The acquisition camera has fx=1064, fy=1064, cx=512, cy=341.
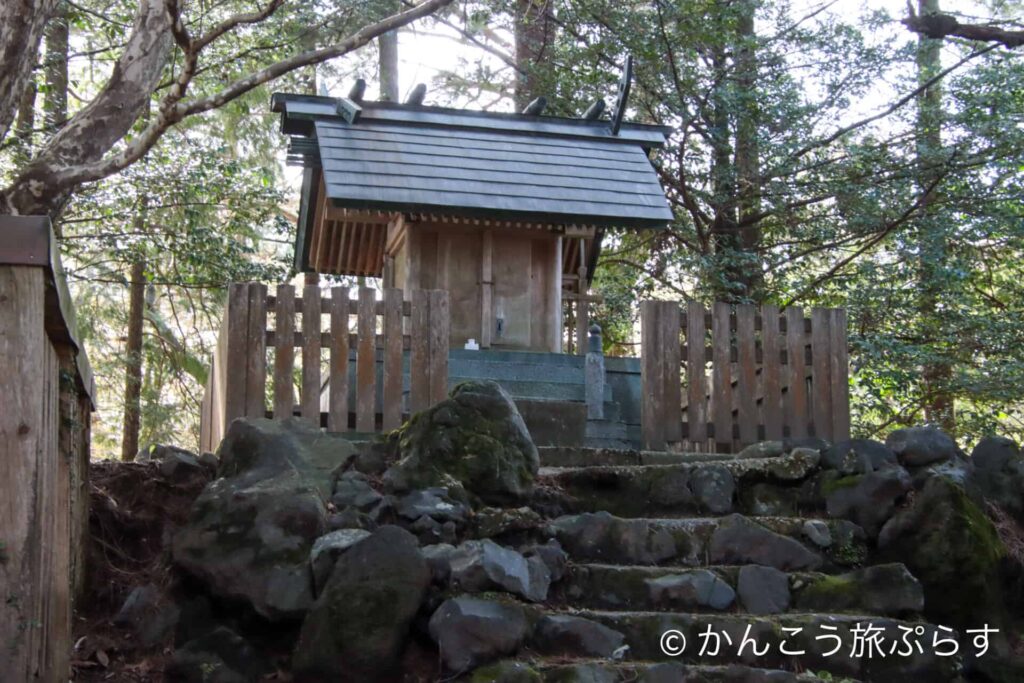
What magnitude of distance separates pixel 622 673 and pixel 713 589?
0.95 metres

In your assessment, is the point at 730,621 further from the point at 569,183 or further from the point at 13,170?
the point at 13,170

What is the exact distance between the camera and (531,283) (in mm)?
13586

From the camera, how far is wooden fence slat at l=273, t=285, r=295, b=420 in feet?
26.8

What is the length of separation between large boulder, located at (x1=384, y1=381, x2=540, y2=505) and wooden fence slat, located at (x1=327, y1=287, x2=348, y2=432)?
6.86ft

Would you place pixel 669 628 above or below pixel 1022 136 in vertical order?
below

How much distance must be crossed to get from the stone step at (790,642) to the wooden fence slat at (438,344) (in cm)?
353

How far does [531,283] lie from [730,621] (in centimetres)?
884

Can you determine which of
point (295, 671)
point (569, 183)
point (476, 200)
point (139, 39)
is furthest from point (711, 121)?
point (295, 671)

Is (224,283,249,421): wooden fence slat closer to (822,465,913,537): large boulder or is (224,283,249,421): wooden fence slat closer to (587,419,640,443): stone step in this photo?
(587,419,640,443): stone step

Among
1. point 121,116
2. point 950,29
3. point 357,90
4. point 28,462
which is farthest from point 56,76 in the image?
point 28,462

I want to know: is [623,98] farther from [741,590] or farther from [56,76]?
[741,590]

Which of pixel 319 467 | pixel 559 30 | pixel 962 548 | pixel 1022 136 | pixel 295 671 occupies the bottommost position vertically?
pixel 295 671

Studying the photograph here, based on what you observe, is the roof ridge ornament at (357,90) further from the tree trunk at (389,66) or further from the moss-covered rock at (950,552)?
the moss-covered rock at (950,552)

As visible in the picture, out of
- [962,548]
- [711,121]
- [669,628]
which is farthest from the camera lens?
[711,121]
